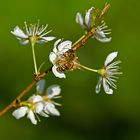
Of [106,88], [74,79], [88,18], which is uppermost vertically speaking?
[74,79]

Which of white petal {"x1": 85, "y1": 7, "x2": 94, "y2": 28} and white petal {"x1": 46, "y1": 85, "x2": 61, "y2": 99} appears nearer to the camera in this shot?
white petal {"x1": 85, "y1": 7, "x2": 94, "y2": 28}

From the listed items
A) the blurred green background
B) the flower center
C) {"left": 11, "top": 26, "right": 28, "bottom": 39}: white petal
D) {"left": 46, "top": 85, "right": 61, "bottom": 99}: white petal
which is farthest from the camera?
the blurred green background

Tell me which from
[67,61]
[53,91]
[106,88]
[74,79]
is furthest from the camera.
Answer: [74,79]

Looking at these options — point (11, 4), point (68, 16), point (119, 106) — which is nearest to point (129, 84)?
point (119, 106)

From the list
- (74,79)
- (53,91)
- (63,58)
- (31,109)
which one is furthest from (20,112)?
(74,79)

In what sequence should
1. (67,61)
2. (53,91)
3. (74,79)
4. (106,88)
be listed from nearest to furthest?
Answer: (67,61)
(106,88)
(53,91)
(74,79)

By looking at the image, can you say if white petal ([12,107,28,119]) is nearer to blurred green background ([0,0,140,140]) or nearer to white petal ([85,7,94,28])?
white petal ([85,7,94,28])

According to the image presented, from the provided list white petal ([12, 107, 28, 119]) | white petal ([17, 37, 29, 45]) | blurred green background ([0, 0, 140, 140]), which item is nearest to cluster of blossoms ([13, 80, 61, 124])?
white petal ([12, 107, 28, 119])

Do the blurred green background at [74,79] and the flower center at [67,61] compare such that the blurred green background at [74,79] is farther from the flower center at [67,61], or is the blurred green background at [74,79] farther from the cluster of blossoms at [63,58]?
the flower center at [67,61]

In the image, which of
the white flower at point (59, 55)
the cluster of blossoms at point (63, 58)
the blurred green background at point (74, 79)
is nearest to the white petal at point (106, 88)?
the cluster of blossoms at point (63, 58)

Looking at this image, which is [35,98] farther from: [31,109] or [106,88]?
[106,88]
